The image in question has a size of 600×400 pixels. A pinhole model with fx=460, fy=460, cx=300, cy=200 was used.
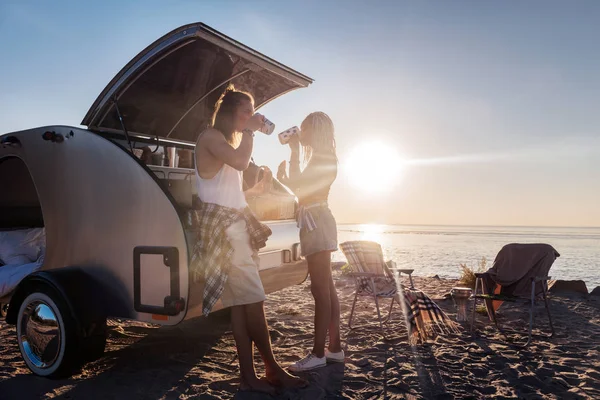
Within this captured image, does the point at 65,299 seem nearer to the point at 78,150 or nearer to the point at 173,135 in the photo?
the point at 78,150

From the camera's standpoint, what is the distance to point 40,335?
374 centimetres

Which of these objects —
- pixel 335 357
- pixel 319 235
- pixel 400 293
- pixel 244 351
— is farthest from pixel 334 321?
pixel 400 293

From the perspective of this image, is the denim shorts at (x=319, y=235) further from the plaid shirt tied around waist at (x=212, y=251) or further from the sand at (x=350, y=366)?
the sand at (x=350, y=366)

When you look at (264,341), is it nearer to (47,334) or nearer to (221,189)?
(221,189)

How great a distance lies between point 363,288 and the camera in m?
5.83

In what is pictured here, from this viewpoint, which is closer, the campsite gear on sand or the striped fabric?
the striped fabric

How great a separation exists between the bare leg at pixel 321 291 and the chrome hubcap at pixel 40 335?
203cm

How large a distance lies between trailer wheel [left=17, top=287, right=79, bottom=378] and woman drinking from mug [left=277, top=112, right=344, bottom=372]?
1.77 m

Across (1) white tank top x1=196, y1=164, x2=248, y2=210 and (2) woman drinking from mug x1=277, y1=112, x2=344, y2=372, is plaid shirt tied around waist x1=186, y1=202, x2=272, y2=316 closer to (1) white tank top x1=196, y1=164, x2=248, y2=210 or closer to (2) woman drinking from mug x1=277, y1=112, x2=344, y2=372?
(1) white tank top x1=196, y1=164, x2=248, y2=210

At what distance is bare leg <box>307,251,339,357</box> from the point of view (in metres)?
3.87

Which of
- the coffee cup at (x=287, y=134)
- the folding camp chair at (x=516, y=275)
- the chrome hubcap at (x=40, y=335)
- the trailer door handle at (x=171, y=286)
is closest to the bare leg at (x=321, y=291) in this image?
the coffee cup at (x=287, y=134)

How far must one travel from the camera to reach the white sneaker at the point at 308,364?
385cm

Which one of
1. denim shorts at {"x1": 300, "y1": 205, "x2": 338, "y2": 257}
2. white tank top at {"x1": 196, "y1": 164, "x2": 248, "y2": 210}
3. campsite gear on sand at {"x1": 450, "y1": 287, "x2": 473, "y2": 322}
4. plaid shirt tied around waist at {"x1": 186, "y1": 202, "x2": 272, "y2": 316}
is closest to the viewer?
plaid shirt tied around waist at {"x1": 186, "y1": 202, "x2": 272, "y2": 316}

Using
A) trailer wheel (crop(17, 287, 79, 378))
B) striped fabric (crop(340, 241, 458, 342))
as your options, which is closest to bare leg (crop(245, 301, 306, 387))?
trailer wheel (crop(17, 287, 79, 378))
